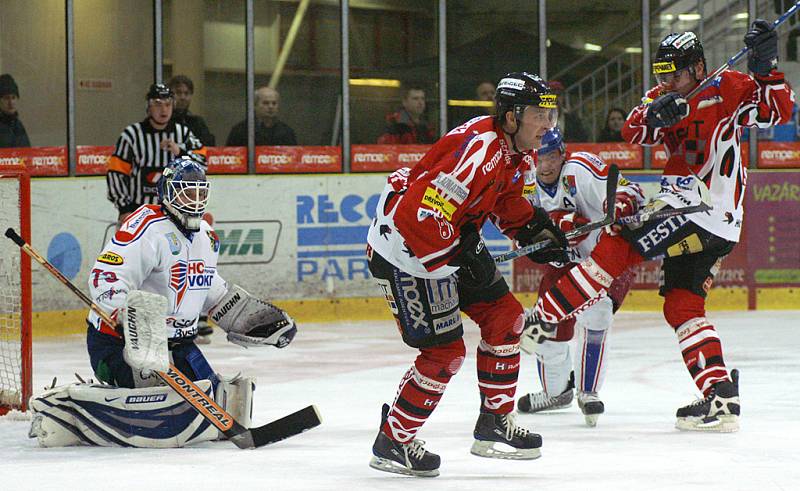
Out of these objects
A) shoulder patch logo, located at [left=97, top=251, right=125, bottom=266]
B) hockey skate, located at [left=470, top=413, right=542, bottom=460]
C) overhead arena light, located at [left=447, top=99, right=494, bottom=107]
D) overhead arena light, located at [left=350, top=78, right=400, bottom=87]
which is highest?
overhead arena light, located at [left=350, top=78, right=400, bottom=87]

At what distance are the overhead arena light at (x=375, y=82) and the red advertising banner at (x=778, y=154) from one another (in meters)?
2.69

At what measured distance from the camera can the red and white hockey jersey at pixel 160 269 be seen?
14.7 feet

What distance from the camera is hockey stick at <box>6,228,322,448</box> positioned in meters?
4.39

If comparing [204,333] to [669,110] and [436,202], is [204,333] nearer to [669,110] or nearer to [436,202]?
[669,110]

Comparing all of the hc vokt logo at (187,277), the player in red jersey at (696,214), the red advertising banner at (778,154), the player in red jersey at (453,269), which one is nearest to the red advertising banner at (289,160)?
the red advertising banner at (778,154)

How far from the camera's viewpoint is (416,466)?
3922mm

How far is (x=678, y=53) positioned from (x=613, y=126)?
4.98 m

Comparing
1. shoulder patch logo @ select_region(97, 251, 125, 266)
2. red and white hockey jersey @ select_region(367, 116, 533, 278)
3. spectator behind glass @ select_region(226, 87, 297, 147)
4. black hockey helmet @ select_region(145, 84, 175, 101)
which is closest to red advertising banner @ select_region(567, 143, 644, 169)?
spectator behind glass @ select_region(226, 87, 297, 147)

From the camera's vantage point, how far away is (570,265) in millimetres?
5227

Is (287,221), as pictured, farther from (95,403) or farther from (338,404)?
(95,403)

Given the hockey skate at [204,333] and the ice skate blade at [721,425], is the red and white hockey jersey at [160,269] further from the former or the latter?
the hockey skate at [204,333]

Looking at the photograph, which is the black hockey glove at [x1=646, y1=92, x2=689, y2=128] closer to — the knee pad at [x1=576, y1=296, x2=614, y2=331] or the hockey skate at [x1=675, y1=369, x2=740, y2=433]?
the knee pad at [x1=576, y1=296, x2=614, y2=331]

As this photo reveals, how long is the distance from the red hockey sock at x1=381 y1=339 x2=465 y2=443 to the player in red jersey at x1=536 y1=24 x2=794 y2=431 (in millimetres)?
886

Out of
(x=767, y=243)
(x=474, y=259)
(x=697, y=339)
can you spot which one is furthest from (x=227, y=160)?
(x=474, y=259)
